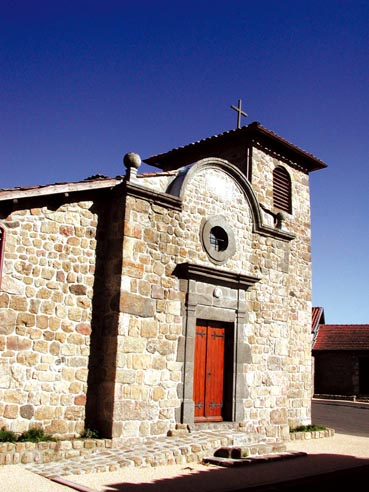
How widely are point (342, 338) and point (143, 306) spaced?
2257 cm

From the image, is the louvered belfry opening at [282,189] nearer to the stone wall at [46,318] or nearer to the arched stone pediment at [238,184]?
the arched stone pediment at [238,184]

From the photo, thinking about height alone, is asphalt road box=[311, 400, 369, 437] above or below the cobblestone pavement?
below

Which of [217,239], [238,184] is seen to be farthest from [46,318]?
[238,184]

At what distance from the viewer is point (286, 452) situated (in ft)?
30.8

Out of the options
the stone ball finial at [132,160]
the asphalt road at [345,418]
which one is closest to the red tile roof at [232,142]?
the stone ball finial at [132,160]

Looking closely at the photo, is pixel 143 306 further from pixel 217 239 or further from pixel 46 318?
pixel 217 239

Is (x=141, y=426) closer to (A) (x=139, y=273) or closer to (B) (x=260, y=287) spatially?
(A) (x=139, y=273)

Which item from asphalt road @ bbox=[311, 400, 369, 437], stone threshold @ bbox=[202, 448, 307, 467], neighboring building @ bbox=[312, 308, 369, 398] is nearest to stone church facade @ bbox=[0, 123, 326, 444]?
stone threshold @ bbox=[202, 448, 307, 467]

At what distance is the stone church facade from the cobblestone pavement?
0.37m

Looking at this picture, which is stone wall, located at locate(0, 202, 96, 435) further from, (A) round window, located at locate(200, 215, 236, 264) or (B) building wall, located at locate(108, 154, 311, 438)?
(A) round window, located at locate(200, 215, 236, 264)

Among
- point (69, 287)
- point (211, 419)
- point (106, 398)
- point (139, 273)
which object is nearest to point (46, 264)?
point (69, 287)

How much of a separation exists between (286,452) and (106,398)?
343cm

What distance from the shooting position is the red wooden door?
10352 mm

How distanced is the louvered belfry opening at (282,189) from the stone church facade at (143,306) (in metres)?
1.84
